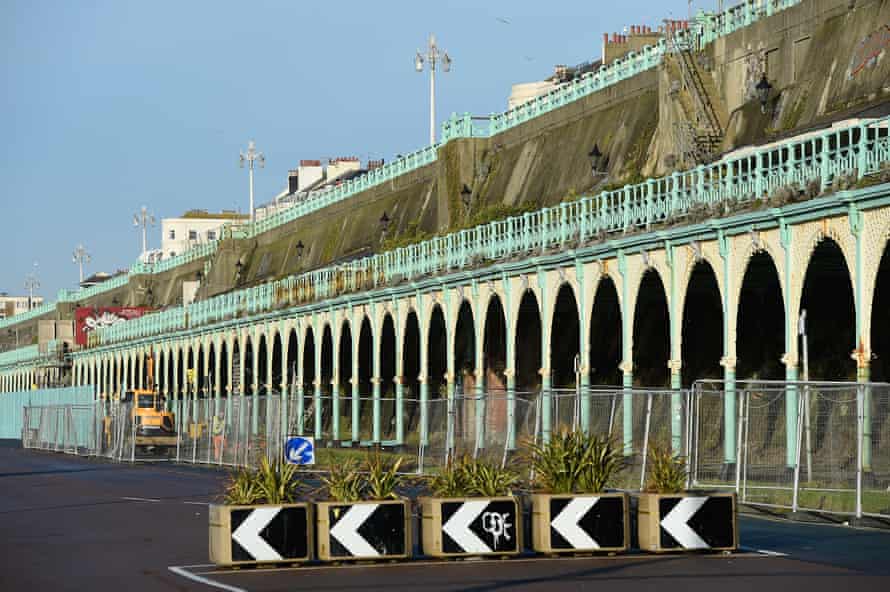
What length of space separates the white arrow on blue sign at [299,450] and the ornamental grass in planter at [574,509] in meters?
18.7

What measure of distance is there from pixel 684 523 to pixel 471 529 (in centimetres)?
225

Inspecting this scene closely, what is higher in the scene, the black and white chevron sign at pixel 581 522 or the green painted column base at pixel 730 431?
the green painted column base at pixel 730 431

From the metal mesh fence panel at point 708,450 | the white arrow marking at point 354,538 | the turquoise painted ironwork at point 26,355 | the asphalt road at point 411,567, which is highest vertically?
the turquoise painted ironwork at point 26,355

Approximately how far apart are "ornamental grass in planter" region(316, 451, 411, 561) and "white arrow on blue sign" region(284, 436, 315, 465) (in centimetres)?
1880

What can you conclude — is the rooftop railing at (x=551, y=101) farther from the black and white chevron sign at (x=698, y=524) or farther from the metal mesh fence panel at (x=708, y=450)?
the black and white chevron sign at (x=698, y=524)

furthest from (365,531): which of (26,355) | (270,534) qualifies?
(26,355)

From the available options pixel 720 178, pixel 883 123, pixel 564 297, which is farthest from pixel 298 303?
pixel 883 123

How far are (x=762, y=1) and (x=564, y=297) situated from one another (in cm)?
935

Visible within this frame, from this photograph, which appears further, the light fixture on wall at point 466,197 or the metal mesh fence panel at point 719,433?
the light fixture on wall at point 466,197

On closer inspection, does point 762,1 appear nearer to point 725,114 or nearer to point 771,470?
point 725,114

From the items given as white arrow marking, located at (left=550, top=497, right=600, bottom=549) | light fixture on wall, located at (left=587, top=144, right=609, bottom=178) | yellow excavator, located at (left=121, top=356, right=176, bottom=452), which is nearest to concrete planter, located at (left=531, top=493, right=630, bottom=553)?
white arrow marking, located at (left=550, top=497, right=600, bottom=549)

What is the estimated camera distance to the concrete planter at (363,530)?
1853 centimetres

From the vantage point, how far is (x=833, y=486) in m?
25.1

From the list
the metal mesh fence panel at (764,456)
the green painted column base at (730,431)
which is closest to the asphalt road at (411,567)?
the metal mesh fence panel at (764,456)
